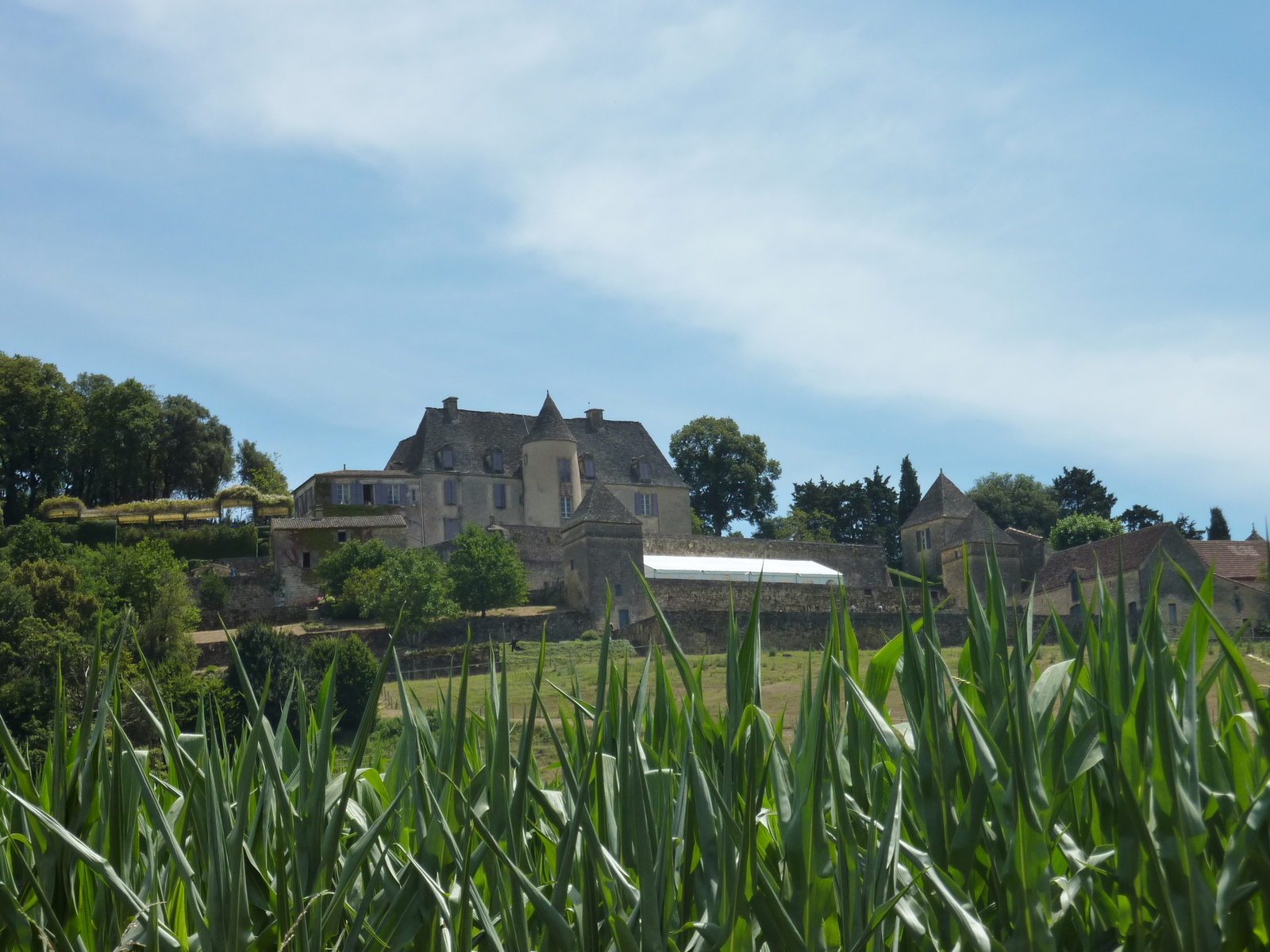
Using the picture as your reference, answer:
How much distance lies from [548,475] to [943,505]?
54.6 feet

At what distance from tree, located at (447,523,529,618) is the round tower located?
29.3 ft

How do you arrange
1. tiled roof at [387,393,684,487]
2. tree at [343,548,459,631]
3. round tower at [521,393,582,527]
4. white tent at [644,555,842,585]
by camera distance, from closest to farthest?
1. tree at [343,548,459,631]
2. white tent at [644,555,842,585]
3. round tower at [521,393,582,527]
4. tiled roof at [387,393,684,487]

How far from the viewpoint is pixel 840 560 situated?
50.6 m

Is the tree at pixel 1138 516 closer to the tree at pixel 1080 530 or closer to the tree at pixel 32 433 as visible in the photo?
the tree at pixel 1080 530

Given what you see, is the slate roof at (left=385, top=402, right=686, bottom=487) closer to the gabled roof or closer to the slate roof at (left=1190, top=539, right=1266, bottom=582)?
A: the gabled roof

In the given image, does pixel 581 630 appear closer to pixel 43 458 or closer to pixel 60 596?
pixel 60 596

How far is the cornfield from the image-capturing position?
1640mm

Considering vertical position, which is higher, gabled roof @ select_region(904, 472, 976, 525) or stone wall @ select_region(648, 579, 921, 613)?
gabled roof @ select_region(904, 472, 976, 525)

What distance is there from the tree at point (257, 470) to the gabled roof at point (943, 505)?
34.7 metres

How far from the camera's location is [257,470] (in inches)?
2768

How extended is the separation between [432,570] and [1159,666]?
37.9 metres

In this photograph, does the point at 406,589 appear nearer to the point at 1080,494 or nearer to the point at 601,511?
the point at 601,511

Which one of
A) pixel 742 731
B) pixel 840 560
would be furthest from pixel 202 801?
pixel 840 560

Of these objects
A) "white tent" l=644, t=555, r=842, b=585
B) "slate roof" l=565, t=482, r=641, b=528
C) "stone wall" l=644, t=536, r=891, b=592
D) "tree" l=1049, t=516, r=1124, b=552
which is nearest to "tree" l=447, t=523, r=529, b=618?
"slate roof" l=565, t=482, r=641, b=528
